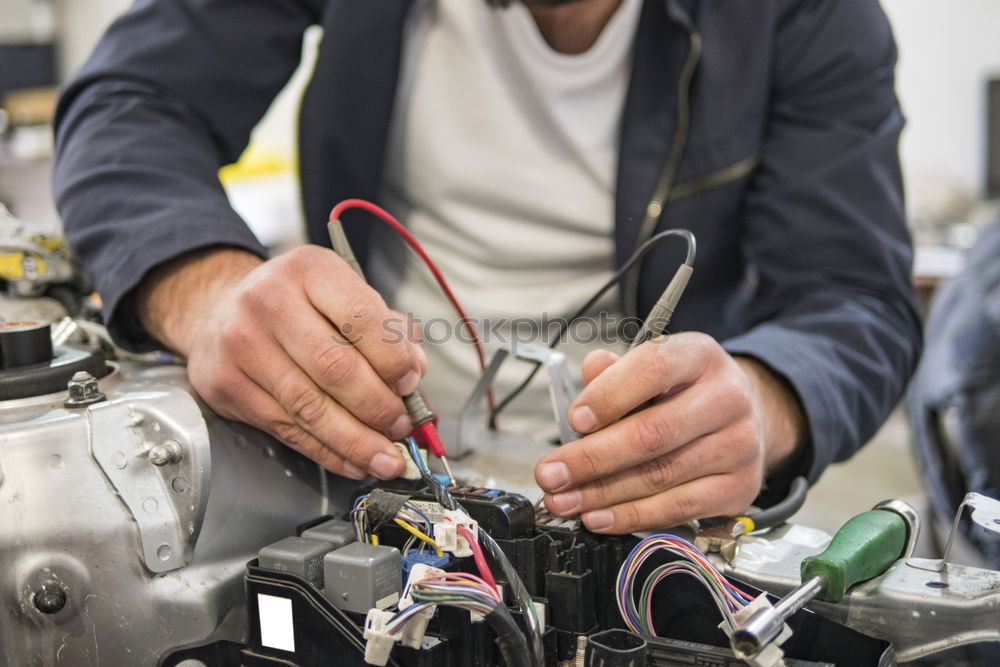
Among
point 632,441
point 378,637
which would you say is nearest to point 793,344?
point 632,441

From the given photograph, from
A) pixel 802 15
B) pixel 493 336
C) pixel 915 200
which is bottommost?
pixel 915 200

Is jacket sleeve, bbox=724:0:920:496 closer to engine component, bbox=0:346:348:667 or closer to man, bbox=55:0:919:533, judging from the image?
man, bbox=55:0:919:533

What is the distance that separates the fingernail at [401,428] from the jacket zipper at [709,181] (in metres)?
0.53

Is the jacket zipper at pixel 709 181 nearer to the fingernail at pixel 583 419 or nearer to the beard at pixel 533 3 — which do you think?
the beard at pixel 533 3

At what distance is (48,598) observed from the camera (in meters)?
0.57

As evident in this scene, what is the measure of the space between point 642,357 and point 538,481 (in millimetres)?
115

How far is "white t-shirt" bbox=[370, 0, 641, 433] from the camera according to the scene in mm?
1140

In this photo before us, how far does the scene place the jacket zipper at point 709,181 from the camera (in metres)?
1.09

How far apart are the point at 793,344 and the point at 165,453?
590mm

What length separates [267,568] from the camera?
59 cm

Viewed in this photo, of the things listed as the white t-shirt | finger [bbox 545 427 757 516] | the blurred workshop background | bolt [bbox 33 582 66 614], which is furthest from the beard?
the blurred workshop background

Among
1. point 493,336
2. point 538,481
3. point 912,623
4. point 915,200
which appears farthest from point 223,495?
point 915,200

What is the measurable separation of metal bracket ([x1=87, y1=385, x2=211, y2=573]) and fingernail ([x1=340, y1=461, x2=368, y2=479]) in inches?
4.5

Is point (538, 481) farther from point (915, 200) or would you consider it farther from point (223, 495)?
point (915, 200)
